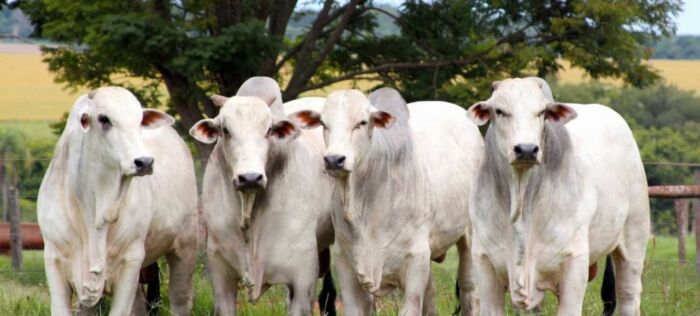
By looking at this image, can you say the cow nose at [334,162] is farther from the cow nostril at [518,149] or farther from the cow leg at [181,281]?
the cow leg at [181,281]

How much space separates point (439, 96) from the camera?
1891cm

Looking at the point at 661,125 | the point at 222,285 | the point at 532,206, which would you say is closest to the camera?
the point at 532,206

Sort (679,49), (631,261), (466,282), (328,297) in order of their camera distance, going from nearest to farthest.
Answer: (631,261) < (466,282) < (328,297) < (679,49)

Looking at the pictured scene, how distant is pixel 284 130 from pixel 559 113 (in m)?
1.93

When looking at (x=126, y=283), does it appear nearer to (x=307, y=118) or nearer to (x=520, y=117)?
(x=307, y=118)

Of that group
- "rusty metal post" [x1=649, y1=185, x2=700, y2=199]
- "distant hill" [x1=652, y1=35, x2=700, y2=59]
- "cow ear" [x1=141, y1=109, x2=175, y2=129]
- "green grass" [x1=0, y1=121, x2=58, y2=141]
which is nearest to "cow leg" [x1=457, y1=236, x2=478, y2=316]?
"cow ear" [x1=141, y1=109, x2=175, y2=129]

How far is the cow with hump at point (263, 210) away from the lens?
367 inches

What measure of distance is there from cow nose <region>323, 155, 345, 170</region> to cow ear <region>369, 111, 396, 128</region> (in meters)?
0.59

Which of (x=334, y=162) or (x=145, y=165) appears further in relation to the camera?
(x=334, y=162)

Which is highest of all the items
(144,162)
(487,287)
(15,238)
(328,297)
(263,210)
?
(144,162)

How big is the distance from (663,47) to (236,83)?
7763 centimetres

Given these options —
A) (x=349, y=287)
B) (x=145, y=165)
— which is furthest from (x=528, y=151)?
(x=145, y=165)

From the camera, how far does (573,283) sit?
855 centimetres

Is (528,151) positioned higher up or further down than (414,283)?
higher up
